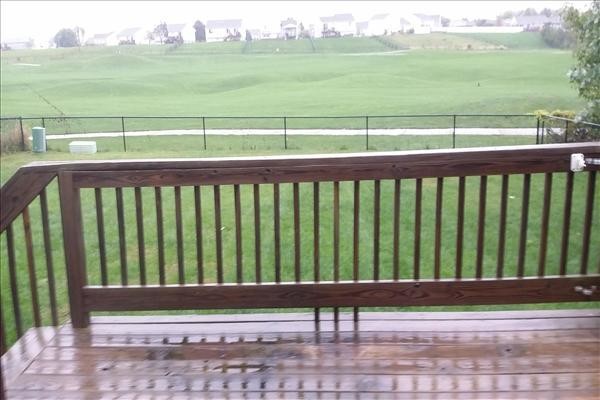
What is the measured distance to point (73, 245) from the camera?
2.84m

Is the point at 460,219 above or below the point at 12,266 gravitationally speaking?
above

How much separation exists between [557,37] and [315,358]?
5.72 m

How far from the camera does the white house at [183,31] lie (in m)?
5.13

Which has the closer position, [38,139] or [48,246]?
[48,246]

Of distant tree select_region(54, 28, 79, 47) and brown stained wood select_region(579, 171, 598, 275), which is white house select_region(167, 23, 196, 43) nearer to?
distant tree select_region(54, 28, 79, 47)

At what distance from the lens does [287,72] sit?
21.8 feet

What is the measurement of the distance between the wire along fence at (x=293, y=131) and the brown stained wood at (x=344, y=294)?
1.91 meters

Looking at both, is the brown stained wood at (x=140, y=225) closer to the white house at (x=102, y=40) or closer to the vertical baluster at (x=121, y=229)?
the vertical baluster at (x=121, y=229)

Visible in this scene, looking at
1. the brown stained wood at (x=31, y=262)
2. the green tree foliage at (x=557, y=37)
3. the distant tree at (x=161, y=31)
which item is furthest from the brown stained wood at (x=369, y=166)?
the green tree foliage at (x=557, y=37)

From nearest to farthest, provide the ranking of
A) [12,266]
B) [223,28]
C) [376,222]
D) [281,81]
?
[12,266] → [376,222] → [223,28] → [281,81]

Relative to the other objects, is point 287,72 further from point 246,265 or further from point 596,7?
point 596,7

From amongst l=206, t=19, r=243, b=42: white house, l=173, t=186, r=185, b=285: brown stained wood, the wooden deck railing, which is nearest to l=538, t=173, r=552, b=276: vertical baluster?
the wooden deck railing

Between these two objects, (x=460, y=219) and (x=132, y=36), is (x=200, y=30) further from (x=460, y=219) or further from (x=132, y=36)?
(x=460, y=219)

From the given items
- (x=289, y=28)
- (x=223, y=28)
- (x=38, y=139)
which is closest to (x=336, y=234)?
(x=38, y=139)
